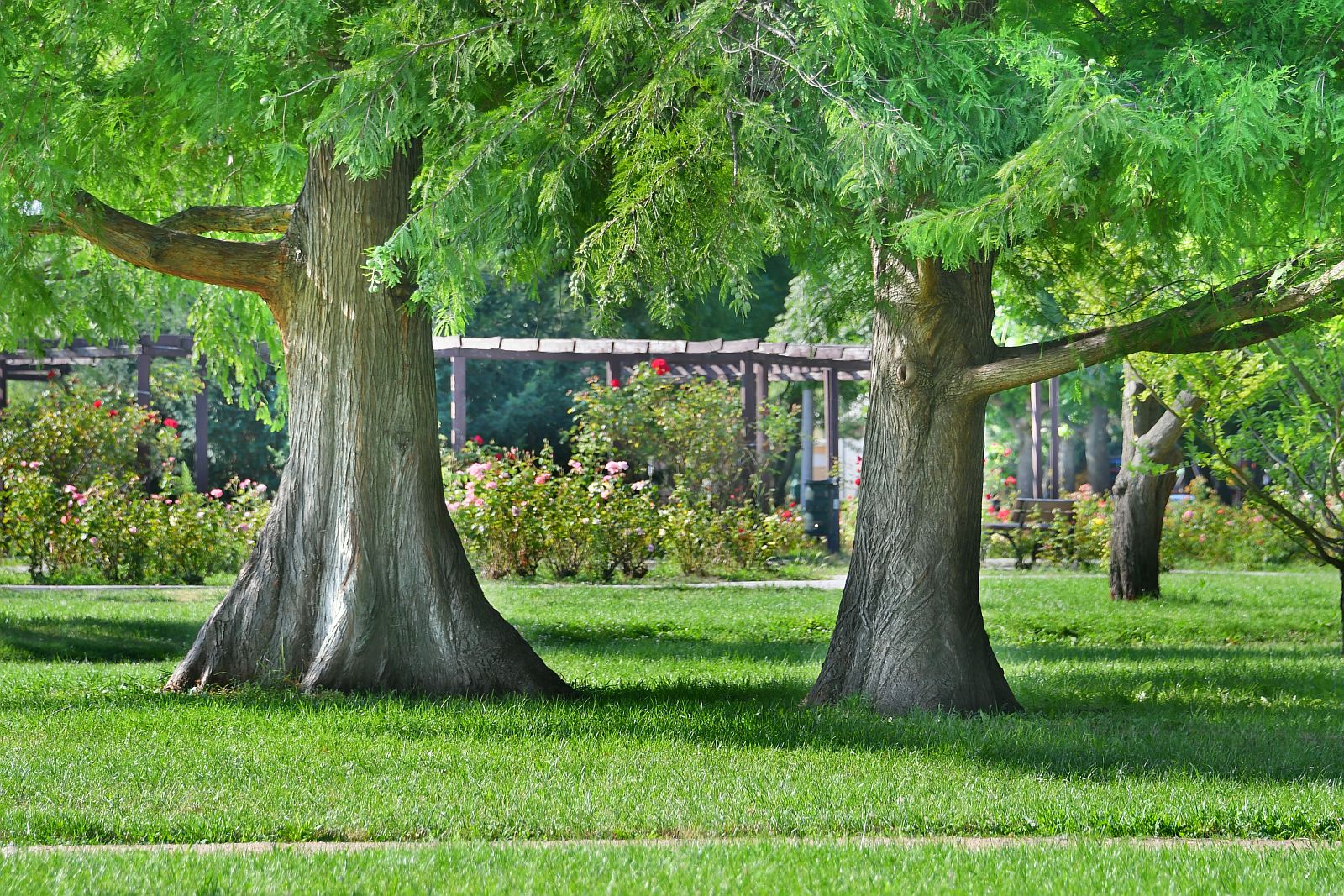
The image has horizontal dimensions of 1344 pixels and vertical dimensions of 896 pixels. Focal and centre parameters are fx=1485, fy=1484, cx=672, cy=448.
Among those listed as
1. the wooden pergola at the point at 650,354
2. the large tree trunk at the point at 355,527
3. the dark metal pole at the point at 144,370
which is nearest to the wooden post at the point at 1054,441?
the wooden pergola at the point at 650,354

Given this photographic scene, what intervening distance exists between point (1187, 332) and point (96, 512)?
12.5 meters

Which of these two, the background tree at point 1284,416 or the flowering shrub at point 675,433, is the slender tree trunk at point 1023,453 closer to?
the flowering shrub at point 675,433

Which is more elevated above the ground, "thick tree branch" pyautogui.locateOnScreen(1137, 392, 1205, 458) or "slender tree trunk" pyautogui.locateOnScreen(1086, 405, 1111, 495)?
"slender tree trunk" pyautogui.locateOnScreen(1086, 405, 1111, 495)

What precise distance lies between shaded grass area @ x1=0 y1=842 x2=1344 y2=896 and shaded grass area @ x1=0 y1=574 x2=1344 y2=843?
303 millimetres

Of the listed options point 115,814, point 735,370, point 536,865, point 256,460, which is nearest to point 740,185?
point 536,865

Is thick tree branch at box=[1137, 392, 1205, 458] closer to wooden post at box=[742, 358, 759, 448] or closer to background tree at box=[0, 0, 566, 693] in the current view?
wooden post at box=[742, 358, 759, 448]

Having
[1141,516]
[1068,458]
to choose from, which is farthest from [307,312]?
[1068,458]

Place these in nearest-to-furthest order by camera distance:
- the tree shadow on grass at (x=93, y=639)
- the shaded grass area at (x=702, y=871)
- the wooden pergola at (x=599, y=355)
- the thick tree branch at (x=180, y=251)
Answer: the shaded grass area at (x=702, y=871) → the thick tree branch at (x=180, y=251) → the tree shadow on grass at (x=93, y=639) → the wooden pergola at (x=599, y=355)

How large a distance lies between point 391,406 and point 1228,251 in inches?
205

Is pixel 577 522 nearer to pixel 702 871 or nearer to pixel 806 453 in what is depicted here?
pixel 806 453

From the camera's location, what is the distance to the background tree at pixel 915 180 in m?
6.31

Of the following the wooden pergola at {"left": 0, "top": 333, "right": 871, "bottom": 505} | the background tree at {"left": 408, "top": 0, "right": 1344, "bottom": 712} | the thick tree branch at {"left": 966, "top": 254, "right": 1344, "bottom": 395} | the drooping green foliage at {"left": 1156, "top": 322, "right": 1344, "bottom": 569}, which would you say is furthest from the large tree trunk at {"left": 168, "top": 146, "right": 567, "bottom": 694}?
the wooden pergola at {"left": 0, "top": 333, "right": 871, "bottom": 505}

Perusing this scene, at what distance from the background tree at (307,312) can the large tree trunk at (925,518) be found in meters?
2.08

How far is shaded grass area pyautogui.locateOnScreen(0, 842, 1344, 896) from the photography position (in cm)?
479
